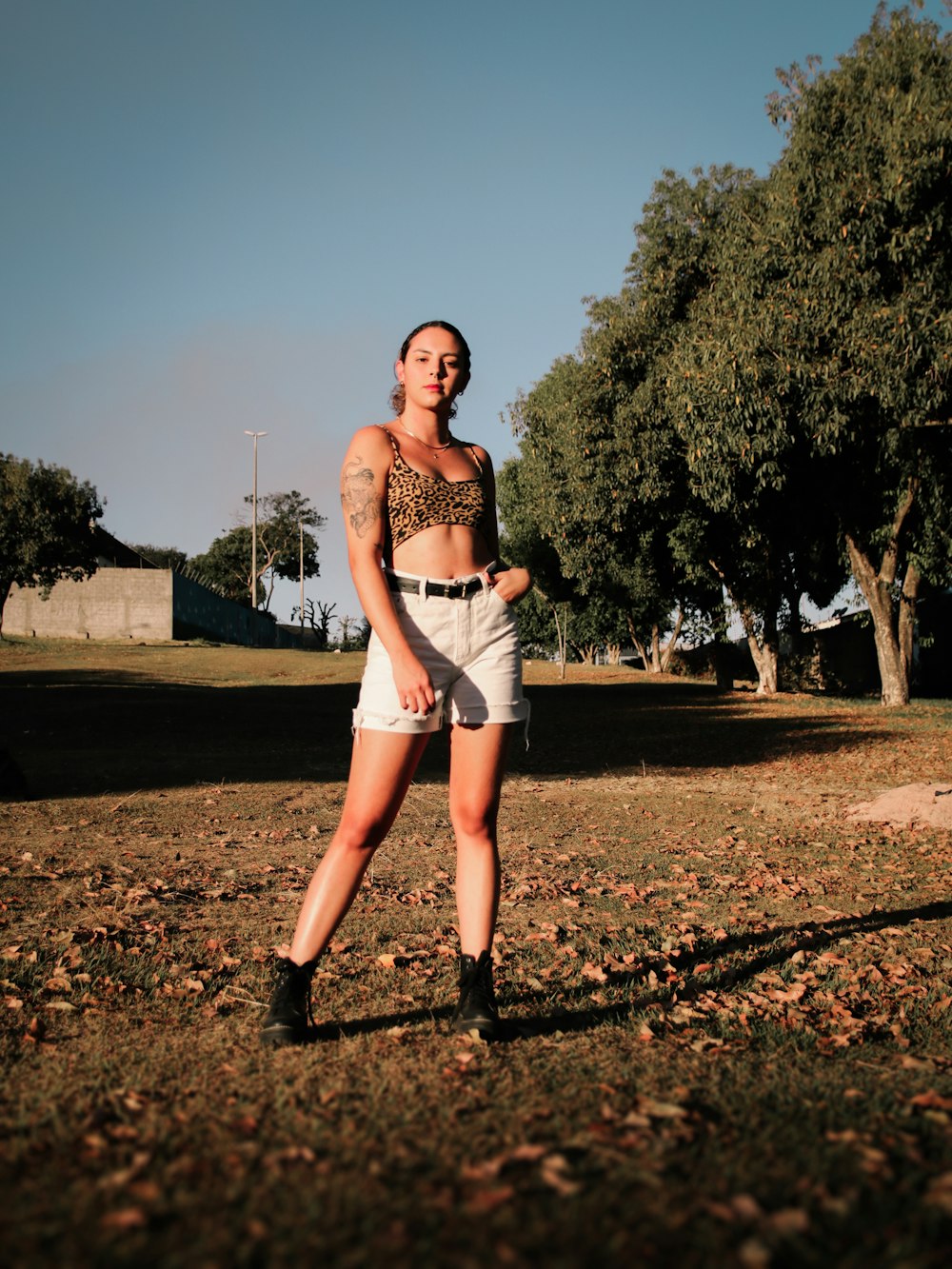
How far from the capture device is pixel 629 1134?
7.34 ft

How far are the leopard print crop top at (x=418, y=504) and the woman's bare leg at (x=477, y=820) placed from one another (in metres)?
0.67

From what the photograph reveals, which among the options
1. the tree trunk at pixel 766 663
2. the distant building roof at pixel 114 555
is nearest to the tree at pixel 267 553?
the distant building roof at pixel 114 555

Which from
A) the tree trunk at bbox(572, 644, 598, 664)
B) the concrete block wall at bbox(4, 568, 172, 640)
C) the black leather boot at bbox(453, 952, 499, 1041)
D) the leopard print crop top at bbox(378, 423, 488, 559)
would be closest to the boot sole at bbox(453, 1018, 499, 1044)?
the black leather boot at bbox(453, 952, 499, 1041)

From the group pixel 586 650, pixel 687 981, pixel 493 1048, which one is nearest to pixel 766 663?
pixel 687 981

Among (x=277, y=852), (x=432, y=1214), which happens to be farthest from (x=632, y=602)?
(x=432, y=1214)

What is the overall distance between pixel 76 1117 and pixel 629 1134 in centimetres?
133

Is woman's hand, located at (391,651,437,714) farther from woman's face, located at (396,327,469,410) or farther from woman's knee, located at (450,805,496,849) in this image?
woman's face, located at (396,327,469,410)

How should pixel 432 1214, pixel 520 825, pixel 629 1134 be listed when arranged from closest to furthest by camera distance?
pixel 432 1214 < pixel 629 1134 < pixel 520 825

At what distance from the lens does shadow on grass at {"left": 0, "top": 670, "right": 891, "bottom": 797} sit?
1113 centimetres

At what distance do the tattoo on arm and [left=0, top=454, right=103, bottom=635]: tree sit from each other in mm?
38972

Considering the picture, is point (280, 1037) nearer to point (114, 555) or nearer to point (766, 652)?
point (766, 652)

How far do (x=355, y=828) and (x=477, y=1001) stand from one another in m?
0.68

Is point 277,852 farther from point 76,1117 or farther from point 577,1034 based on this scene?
point 76,1117

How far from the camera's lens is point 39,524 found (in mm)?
38750
